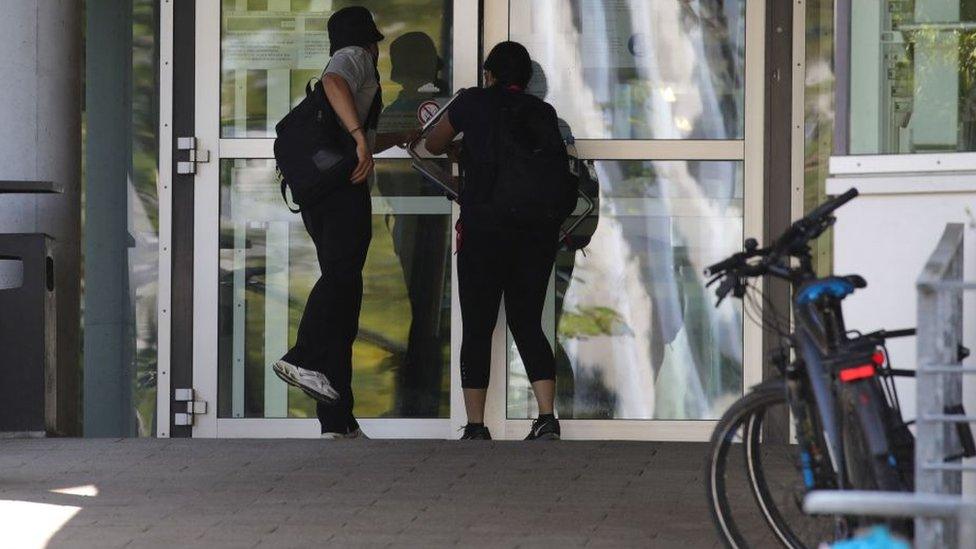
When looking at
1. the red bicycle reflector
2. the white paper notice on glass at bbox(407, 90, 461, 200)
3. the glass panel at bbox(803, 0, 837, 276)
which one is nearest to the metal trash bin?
the white paper notice on glass at bbox(407, 90, 461, 200)

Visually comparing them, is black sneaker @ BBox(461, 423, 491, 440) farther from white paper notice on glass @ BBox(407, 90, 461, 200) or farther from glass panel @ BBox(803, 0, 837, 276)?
glass panel @ BBox(803, 0, 837, 276)

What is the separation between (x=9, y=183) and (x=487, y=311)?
7.27 ft

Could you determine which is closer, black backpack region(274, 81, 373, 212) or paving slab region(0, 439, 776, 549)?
paving slab region(0, 439, 776, 549)

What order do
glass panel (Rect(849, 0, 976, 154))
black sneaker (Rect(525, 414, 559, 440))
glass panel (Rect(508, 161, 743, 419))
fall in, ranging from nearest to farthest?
1. glass panel (Rect(849, 0, 976, 154))
2. black sneaker (Rect(525, 414, 559, 440))
3. glass panel (Rect(508, 161, 743, 419))

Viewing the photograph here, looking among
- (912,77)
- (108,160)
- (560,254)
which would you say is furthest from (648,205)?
(108,160)

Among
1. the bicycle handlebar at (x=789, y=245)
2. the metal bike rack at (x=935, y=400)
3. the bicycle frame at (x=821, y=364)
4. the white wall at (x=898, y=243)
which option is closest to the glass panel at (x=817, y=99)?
the white wall at (x=898, y=243)

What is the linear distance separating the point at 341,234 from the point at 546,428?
52.5 inches

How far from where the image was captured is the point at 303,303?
9.20 metres

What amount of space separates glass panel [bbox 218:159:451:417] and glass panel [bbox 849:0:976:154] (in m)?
3.62

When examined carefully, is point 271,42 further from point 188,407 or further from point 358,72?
point 188,407

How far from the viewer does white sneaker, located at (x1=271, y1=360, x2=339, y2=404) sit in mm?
7895

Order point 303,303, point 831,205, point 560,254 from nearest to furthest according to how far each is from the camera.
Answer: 1. point 831,205
2. point 560,254
3. point 303,303

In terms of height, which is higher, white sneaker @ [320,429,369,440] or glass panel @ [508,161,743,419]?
glass panel @ [508,161,743,419]

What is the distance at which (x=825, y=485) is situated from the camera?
464cm
